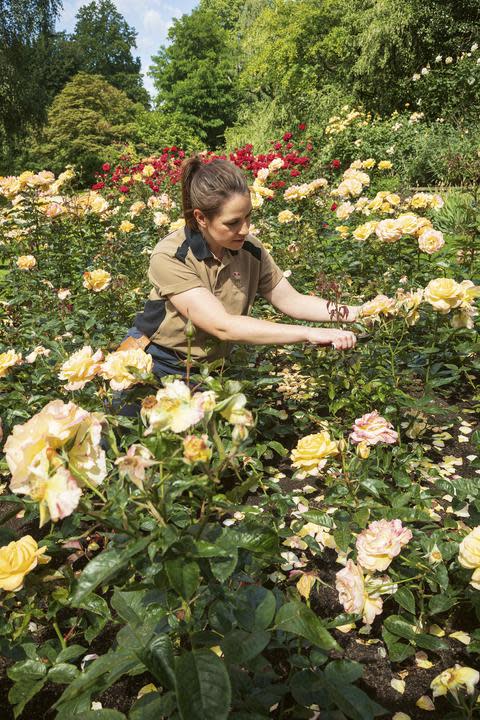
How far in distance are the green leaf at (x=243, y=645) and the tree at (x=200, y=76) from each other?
22.6 metres

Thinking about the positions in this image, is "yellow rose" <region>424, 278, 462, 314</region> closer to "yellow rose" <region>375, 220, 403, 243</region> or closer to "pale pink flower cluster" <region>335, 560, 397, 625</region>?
"yellow rose" <region>375, 220, 403, 243</region>

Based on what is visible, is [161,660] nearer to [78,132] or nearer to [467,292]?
[467,292]

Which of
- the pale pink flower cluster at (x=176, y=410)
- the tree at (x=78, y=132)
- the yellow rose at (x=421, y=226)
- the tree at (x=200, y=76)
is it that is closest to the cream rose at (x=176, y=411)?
the pale pink flower cluster at (x=176, y=410)

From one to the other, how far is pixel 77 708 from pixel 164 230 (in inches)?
121

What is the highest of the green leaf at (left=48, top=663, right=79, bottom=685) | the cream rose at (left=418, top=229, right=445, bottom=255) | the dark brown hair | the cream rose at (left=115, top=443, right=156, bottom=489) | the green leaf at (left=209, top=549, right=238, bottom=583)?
the dark brown hair

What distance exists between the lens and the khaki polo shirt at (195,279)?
1.86 metres

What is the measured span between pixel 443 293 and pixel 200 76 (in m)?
24.7

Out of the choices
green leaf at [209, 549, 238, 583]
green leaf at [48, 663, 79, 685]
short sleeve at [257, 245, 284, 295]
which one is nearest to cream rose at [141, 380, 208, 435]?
green leaf at [209, 549, 238, 583]

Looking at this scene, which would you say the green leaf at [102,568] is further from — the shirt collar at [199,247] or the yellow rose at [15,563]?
the shirt collar at [199,247]

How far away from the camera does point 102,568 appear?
731 mm

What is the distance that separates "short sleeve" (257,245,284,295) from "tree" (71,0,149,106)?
39114 millimetres

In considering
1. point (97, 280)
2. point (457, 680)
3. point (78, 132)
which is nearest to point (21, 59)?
point (78, 132)

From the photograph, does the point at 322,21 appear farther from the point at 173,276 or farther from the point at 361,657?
the point at 361,657

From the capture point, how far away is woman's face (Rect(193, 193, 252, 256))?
175cm
